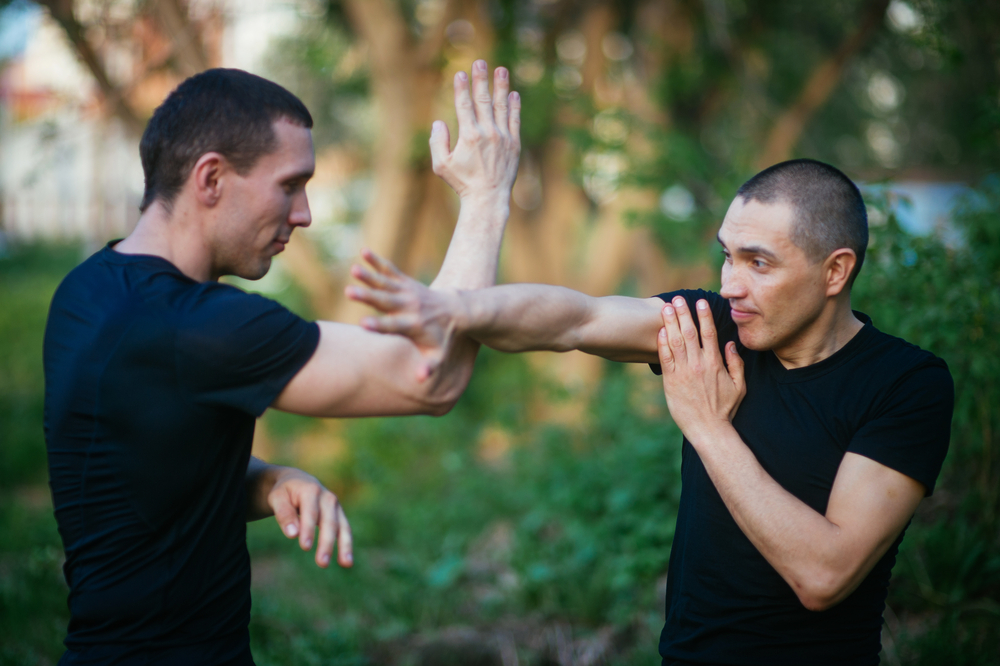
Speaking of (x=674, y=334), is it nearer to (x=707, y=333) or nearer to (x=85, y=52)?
(x=707, y=333)

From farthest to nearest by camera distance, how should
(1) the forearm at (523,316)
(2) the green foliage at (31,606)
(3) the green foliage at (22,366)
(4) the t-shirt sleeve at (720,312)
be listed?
(3) the green foliage at (22,366)
(2) the green foliage at (31,606)
(4) the t-shirt sleeve at (720,312)
(1) the forearm at (523,316)

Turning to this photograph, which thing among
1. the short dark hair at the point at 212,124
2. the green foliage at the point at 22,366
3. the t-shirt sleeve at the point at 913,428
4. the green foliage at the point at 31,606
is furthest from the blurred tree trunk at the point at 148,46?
the t-shirt sleeve at the point at 913,428

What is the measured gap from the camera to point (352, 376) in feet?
5.88

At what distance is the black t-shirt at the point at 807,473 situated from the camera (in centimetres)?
199

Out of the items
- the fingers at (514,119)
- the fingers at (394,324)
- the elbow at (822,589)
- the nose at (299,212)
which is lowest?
the elbow at (822,589)

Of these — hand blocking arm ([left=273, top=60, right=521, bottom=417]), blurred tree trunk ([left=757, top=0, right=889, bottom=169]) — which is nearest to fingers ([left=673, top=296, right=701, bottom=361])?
hand blocking arm ([left=273, top=60, right=521, bottom=417])

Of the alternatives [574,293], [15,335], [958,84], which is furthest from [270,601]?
[15,335]

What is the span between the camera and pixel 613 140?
7.31m

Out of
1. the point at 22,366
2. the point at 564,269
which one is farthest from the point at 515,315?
the point at 22,366

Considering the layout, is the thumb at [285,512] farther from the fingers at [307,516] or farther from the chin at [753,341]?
the chin at [753,341]

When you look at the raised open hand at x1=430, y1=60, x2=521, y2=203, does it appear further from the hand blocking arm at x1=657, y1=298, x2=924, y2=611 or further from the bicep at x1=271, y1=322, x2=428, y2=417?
the hand blocking arm at x1=657, y1=298, x2=924, y2=611

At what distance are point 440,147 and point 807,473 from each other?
4.36 ft

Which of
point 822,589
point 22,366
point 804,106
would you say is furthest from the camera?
point 22,366

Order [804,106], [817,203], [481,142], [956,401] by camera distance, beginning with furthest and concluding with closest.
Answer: [804,106]
[956,401]
[817,203]
[481,142]
